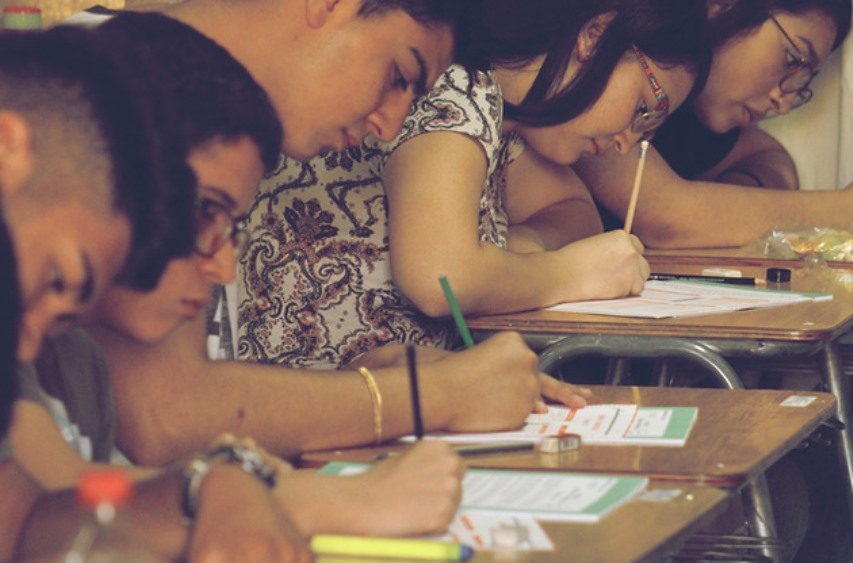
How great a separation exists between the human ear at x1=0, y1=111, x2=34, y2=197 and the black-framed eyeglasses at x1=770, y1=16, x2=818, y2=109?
8.89 ft

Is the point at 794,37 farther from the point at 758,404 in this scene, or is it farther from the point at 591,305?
the point at 758,404

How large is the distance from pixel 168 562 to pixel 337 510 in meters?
0.17

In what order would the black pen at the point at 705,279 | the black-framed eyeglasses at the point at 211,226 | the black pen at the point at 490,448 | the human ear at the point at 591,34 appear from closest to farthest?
the black-framed eyeglasses at the point at 211,226, the black pen at the point at 490,448, the human ear at the point at 591,34, the black pen at the point at 705,279

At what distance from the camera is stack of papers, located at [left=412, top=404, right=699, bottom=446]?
69.2 inches

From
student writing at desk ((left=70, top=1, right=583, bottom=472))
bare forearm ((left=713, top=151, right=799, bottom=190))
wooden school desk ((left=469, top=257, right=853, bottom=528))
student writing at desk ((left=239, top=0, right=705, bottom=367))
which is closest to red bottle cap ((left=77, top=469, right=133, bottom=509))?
Answer: student writing at desk ((left=70, top=1, right=583, bottom=472))

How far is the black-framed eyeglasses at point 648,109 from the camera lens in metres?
2.84

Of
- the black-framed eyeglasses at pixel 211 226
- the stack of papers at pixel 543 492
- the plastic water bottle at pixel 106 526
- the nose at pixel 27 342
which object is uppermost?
the black-framed eyeglasses at pixel 211 226

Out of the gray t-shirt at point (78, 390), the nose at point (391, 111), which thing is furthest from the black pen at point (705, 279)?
the gray t-shirt at point (78, 390)

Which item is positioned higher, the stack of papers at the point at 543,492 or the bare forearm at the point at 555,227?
the bare forearm at the point at 555,227

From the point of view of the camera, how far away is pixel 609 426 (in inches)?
72.0

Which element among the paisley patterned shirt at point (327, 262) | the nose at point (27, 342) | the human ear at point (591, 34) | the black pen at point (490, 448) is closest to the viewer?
the nose at point (27, 342)

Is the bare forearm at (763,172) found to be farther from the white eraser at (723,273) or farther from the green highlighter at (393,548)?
the green highlighter at (393,548)

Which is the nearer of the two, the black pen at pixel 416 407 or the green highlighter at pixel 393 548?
the green highlighter at pixel 393 548

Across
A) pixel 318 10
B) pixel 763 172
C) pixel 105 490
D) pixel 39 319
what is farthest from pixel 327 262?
pixel 763 172
